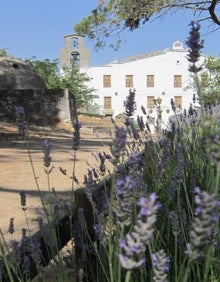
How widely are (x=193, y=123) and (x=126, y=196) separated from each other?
97.4 inches

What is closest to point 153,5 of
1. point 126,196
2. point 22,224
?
point 22,224

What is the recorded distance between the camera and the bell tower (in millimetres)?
52984

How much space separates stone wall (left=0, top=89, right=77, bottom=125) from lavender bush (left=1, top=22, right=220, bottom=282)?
11890 millimetres

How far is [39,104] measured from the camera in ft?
50.8

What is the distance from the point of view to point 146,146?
9.89 ft

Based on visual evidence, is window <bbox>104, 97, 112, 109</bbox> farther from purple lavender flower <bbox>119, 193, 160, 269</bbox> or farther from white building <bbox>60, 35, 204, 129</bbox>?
purple lavender flower <bbox>119, 193, 160, 269</bbox>

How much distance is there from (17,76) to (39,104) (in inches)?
92.4

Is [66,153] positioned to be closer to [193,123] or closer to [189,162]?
[193,123]

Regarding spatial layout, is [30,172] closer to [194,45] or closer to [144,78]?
[194,45]

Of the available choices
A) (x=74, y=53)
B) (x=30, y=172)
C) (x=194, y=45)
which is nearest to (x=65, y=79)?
(x=74, y=53)

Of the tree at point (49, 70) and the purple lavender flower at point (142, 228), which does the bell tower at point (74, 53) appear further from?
the purple lavender flower at point (142, 228)

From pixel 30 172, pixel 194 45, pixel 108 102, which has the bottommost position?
pixel 30 172

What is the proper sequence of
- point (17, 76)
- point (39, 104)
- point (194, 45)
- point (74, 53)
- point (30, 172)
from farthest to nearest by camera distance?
point (74, 53)
point (17, 76)
point (39, 104)
point (30, 172)
point (194, 45)

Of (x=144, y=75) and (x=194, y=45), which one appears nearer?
(x=194, y=45)
